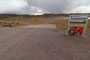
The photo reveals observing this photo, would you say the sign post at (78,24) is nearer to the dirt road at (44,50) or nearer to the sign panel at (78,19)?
the sign panel at (78,19)

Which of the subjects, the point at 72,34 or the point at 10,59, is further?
the point at 72,34

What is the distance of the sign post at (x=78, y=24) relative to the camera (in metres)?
6.89

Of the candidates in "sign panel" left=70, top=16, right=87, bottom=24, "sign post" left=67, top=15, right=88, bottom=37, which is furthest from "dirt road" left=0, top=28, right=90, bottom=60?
"sign panel" left=70, top=16, right=87, bottom=24

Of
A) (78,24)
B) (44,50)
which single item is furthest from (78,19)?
(44,50)

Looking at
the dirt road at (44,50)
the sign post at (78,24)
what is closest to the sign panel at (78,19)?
the sign post at (78,24)

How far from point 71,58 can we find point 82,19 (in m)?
4.91

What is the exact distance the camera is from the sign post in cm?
689

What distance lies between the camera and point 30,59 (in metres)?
3.17

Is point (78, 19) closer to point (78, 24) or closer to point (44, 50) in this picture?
point (78, 24)

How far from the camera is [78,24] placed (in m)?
7.08

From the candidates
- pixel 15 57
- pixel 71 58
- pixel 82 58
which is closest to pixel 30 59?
pixel 15 57

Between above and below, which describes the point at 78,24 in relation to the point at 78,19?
below

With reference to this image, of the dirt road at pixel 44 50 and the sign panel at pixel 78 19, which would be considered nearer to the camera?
the dirt road at pixel 44 50

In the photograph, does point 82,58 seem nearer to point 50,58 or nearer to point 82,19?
point 50,58
